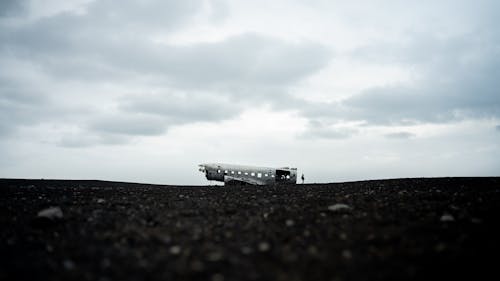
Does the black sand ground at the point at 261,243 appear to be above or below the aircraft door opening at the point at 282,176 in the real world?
below

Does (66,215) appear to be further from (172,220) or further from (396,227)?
(396,227)

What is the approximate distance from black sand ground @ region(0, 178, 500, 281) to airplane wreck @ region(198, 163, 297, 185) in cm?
2562

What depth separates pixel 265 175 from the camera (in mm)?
38344

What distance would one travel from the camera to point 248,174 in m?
38.7

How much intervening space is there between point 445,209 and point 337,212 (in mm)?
3963

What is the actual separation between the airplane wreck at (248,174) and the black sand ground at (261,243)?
25.6 meters

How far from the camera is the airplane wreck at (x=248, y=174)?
38.3 meters

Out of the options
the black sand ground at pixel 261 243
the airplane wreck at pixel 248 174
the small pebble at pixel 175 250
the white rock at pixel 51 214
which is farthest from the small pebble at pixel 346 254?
the airplane wreck at pixel 248 174

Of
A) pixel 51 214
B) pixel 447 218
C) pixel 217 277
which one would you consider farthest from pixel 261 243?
pixel 51 214

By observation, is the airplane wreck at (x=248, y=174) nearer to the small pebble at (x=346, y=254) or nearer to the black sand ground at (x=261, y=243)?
the black sand ground at (x=261, y=243)

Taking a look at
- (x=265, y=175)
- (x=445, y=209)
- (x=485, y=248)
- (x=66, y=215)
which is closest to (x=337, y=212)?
(x=445, y=209)

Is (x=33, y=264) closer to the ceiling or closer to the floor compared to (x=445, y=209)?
closer to the floor

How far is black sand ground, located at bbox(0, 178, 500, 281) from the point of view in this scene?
606 centimetres

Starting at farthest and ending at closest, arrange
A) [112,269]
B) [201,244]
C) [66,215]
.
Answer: [66,215]
[201,244]
[112,269]
